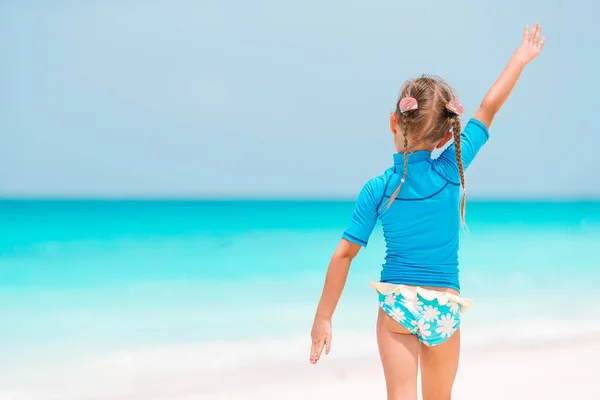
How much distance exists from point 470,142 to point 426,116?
10.1 inches

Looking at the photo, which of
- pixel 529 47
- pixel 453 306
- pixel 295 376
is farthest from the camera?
pixel 295 376

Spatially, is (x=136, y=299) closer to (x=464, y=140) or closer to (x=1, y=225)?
(x=464, y=140)

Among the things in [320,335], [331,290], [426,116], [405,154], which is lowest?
[320,335]

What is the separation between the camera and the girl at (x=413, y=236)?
210cm

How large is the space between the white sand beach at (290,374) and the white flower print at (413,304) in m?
1.95

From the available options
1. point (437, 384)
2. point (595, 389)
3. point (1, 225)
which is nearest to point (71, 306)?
point (595, 389)

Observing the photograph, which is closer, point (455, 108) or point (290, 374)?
point (455, 108)

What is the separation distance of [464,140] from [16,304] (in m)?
5.93

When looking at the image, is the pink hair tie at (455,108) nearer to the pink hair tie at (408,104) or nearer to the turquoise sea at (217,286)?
the pink hair tie at (408,104)

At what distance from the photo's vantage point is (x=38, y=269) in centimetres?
927

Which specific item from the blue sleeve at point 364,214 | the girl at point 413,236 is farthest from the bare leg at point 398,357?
the blue sleeve at point 364,214

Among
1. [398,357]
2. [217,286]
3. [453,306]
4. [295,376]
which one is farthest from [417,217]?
[217,286]

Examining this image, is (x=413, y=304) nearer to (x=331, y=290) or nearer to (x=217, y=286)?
(x=331, y=290)

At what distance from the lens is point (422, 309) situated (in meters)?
2.12
